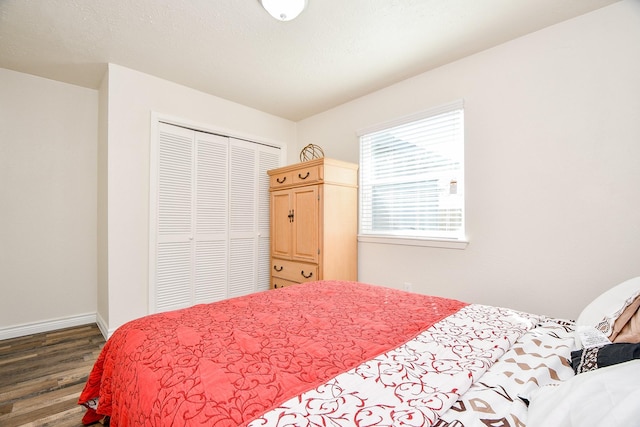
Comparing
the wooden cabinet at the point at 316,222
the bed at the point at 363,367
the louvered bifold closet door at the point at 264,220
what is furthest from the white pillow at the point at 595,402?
the louvered bifold closet door at the point at 264,220

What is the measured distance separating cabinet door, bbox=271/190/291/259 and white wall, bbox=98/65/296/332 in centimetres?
136

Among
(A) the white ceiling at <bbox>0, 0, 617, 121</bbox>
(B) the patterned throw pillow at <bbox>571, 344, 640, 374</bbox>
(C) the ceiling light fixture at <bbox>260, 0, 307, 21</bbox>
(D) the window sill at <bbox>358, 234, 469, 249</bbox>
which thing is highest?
(A) the white ceiling at <bbox>0, 0, 617, 121</bbox>

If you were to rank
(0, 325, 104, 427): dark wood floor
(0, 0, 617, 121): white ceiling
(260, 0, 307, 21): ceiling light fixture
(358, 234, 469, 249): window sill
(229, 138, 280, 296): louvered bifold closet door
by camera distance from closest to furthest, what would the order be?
(0, 325, 104, 427): dark wood floor
(260, 0, 307, 21): ceiling light fixture
(0, 0, 617, 121): white ceiling
(358, 234, 469, 249): window sill
(229, 138, 280, 296): louvered bifold closet door

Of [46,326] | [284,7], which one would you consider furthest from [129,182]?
[284,7]

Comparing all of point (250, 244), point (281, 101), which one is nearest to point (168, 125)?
point (281, 101)

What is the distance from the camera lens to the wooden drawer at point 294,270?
2968 millimetres

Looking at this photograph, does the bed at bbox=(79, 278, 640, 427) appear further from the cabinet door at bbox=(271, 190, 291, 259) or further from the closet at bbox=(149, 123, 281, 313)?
the cabinet door at bbox=(271, 190, 291, 259)

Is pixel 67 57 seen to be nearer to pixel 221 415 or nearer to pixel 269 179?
pixel 269 179

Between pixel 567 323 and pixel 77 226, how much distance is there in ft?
13.7

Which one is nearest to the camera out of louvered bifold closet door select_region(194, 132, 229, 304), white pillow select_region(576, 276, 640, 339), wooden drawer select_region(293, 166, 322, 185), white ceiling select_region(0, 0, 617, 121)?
white pillow select_region(576, 276, 640, 339)

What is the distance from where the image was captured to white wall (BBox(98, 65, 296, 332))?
2617 mm

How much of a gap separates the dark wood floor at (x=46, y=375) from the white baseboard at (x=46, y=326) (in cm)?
8

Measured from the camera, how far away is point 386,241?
9.80ft

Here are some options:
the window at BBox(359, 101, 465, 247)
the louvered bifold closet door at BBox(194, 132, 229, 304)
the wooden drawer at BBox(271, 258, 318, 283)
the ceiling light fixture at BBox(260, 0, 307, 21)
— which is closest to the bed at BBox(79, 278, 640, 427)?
the window at BBox(359, 101, 465, 247)
